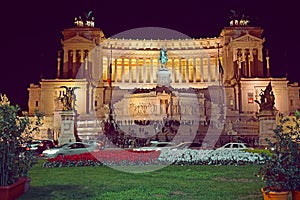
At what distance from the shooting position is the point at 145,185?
14.6 metres

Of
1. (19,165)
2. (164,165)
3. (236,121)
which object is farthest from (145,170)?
(236,121)

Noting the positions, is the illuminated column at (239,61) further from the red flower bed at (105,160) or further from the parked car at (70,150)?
the red flower bed at (105,160)

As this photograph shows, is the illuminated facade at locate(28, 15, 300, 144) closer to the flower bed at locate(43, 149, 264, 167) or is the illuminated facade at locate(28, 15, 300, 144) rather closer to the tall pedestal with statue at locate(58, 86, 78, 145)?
the tall pedestal with statue at locate(58, 86, 78, 145)

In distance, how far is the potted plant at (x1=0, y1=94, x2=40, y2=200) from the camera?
11.3 m

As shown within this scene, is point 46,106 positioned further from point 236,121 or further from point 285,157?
point 285,157

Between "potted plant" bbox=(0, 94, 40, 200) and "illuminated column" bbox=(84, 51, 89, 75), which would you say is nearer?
"potted plant" bbox=(0, 94, 40, 200)

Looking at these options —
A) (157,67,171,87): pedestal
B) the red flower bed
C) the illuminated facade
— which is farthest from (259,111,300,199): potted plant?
(157,67,171,87): pedestal

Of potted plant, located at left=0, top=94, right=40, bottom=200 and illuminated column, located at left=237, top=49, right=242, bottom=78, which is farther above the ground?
illuminated column, located at left=237, top=49, right=242, bottom=78

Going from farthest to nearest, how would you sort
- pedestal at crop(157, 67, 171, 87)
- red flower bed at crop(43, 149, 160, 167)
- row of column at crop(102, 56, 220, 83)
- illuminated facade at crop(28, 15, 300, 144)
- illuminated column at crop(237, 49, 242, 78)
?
row of column at crop(102, 56, 220, 83) < illuminated column at crop(237, 49, 242, 78) < pedestal at crop(157, 67, 171, 87) < illuminated facade at crop(28, 15, 300, 144) < red flower bed at crop(43, 149, 160, 167)

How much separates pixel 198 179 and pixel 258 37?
75.7 m

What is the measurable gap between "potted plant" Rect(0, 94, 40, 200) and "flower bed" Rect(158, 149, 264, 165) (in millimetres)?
11357

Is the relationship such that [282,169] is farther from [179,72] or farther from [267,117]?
[179,72]

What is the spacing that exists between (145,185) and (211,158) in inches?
377

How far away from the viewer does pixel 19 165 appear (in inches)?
490
